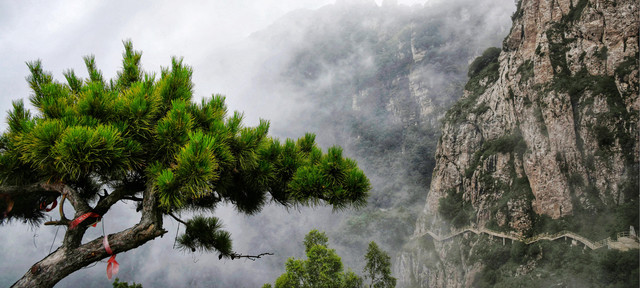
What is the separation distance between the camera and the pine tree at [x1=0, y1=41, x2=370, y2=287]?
4.51ft

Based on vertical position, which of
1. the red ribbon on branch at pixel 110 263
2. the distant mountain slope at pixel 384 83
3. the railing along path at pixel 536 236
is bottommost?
the red ribbon on branch at pixel 110 263

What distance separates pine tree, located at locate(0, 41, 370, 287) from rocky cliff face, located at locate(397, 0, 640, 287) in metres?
26.2

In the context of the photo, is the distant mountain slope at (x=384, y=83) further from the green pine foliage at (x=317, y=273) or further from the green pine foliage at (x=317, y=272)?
the green pine foliage at (x=317, y=273)

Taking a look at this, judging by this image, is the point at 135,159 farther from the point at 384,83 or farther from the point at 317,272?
the point at 384,83

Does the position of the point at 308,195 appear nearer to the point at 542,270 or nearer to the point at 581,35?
the point at 542,270

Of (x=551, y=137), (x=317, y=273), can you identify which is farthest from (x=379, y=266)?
(x=551, y=137)

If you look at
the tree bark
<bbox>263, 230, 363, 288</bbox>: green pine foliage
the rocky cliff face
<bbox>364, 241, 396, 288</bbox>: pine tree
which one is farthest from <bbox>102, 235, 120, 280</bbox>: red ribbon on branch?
the rocky cliff face

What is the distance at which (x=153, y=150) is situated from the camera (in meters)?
1.66

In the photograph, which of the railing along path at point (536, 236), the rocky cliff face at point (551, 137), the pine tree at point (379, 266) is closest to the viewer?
the pine tree at point (379, 266)

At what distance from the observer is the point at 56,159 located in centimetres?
138

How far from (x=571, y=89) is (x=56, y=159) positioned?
31.7 m

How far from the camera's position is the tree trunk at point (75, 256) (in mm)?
1278

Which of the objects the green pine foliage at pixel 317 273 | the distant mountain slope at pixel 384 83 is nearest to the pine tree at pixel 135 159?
the green pine foliage at pixel 317 273

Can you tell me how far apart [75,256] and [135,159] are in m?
0.49
